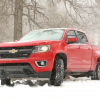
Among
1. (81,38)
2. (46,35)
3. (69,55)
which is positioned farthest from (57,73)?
(81,38)

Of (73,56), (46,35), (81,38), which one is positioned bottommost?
(73,56)

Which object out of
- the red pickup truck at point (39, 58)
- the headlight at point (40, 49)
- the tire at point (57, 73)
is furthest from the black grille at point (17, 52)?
the tire at point (57, 73)

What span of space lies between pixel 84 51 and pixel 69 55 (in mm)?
1174

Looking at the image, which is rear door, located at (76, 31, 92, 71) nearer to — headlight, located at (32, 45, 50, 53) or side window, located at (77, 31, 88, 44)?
side window, located at (77, 31, 88, 44)

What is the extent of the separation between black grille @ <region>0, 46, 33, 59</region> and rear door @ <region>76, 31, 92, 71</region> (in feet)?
7.75

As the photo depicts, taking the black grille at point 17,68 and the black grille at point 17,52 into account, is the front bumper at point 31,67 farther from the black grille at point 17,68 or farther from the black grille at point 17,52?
the black grille at point 17,52

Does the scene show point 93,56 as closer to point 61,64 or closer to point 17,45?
point 61,64

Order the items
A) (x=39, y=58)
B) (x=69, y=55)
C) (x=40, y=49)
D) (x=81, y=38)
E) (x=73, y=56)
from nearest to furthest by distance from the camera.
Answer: (x=39, y=58)
(x=40, y=49)
(x=69, y=55)
(x=73, y=56)
(x=81, y=38)

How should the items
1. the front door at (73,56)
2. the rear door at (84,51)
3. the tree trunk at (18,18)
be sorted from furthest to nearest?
the tree trunk at (18,18) → the rear door at (84,51) → the front door at (73,56)

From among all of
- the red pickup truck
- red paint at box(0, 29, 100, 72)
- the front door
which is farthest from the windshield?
the front door

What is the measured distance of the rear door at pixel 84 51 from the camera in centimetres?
966

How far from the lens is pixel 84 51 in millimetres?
9836

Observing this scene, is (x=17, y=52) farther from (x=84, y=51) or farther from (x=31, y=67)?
(x=84, y=51)

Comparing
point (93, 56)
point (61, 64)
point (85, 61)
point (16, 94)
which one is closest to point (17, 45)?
point (61, 64)
